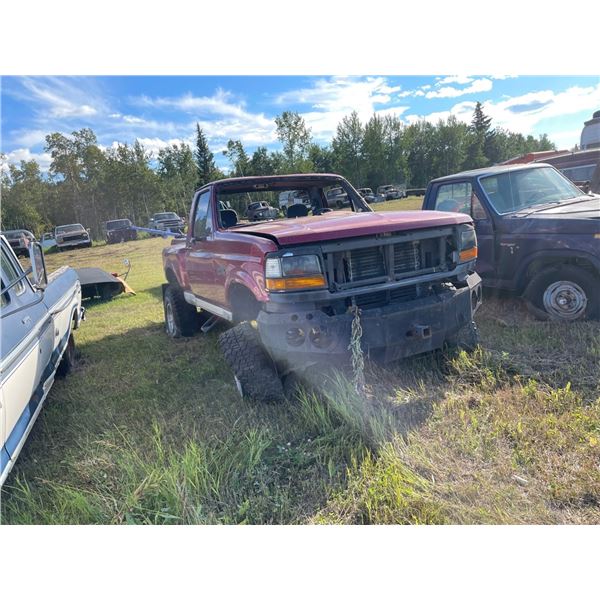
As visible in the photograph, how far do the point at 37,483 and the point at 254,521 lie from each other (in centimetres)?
142

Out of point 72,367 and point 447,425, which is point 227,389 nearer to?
point 447,425

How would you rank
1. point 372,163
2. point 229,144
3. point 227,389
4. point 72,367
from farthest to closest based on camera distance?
point 372,163, point 229,144, point 72,367, point 227,389

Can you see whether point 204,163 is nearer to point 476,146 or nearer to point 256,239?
point 256,239

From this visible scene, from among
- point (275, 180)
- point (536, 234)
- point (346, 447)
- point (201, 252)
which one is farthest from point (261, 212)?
point (536, 234)

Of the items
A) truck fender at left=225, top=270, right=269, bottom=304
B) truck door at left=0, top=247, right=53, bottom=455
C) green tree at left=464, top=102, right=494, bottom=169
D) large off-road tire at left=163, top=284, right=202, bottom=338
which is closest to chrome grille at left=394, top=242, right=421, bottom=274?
truck fender at left=225, top=270, right=269, bottom=304

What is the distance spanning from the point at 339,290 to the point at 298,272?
300mm

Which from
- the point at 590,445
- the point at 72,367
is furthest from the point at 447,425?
the point at 72,367

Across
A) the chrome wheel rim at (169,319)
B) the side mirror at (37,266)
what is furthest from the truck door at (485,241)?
the side mirror at (37,266)

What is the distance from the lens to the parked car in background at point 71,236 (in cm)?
643

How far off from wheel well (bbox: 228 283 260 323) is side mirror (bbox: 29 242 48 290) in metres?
1.43

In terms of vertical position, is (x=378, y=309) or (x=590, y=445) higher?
(x=378, y=309)

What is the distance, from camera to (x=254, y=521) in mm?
2076

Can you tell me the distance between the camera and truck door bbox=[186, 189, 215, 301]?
13.1 ft

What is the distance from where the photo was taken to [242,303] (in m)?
3.47
